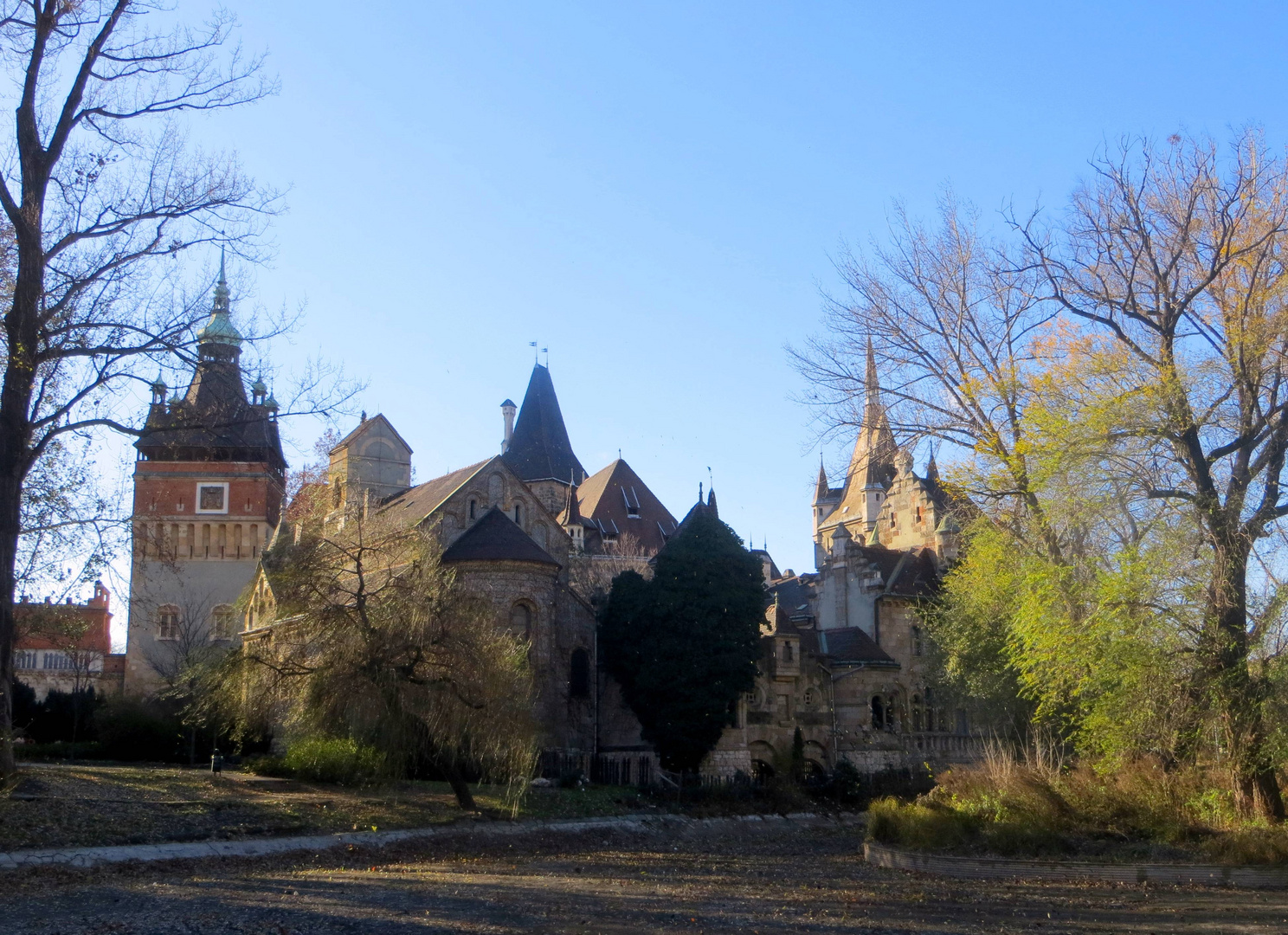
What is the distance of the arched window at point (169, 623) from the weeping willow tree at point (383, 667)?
102 ft

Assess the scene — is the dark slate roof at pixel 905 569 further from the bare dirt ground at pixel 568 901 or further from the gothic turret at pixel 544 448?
the bare dirt ground at pixel 568 901

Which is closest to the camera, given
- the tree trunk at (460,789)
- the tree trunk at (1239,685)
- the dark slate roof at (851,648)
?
the tree trunk at (1239,685)

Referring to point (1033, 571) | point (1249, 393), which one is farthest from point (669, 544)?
point (1249, 393)

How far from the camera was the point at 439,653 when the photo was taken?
974 inches

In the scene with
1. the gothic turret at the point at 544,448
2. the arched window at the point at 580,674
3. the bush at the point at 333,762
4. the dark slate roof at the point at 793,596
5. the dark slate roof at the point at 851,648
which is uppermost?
the gothic turret at the point at 544,448

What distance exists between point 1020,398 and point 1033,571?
14.6 feet

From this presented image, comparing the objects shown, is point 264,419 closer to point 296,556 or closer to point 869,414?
point 296,556

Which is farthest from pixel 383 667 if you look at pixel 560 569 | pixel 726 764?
pixel 726 764

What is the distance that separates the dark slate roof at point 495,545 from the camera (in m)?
38.0

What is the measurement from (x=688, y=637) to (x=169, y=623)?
98.0 feet

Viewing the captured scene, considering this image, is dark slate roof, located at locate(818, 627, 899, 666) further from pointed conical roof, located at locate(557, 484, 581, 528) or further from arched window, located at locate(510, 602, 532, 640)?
pointed conical roof, located at locate(557, 484, 581, 528)

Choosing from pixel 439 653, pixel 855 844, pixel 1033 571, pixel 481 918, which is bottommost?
pixel 855 844

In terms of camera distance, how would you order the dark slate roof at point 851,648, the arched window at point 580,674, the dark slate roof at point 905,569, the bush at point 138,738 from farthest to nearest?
the dark slate roof at point 905,569 < the dark slate roof at point 851,648 < the arched window at point 580,674 < the bush at point 138,738

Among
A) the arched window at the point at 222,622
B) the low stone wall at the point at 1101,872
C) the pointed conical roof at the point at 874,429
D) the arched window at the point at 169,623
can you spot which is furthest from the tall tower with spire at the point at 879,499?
the arched window at the point at 169,623
